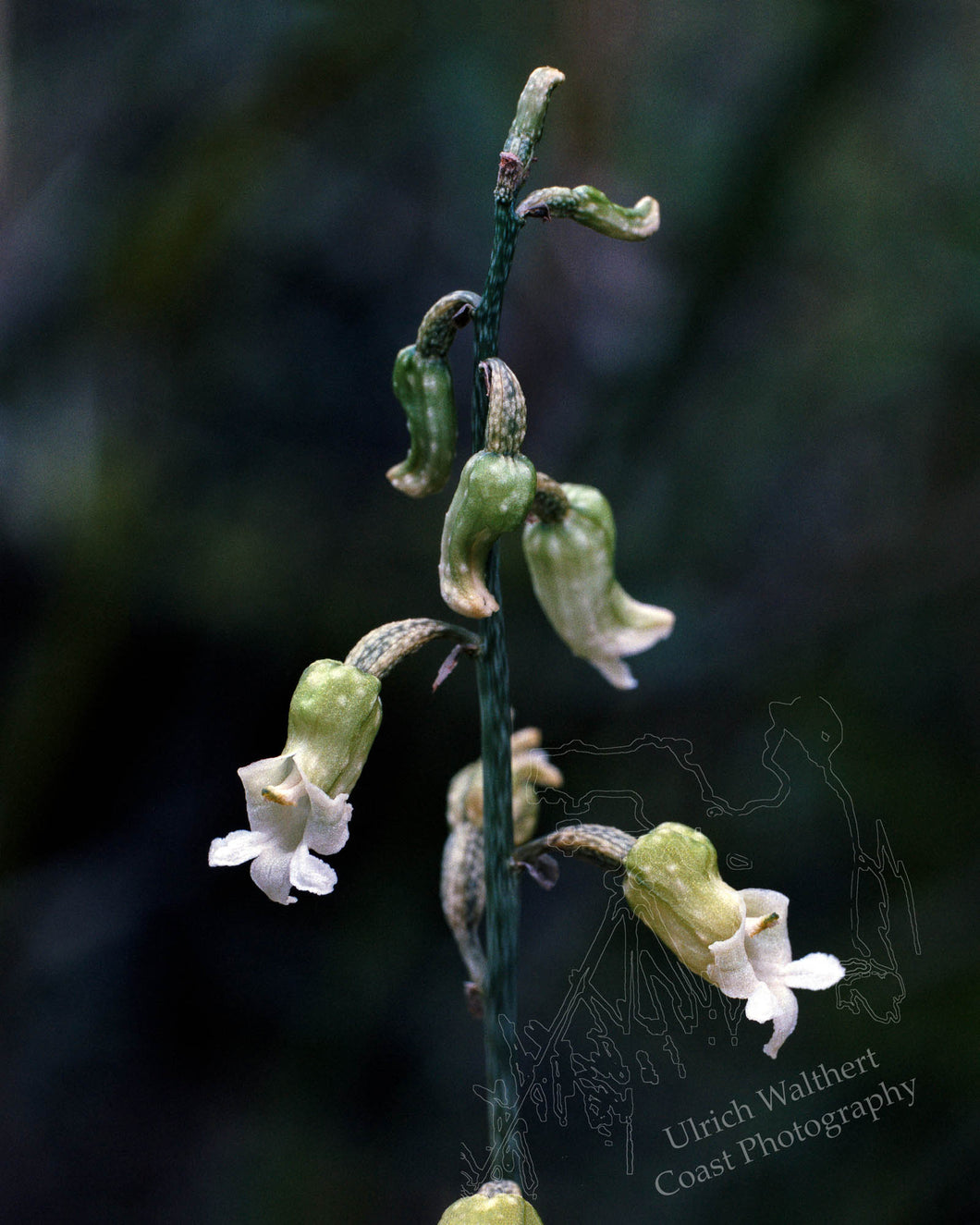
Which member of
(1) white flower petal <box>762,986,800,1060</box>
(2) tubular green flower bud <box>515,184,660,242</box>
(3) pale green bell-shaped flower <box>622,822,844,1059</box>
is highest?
(2) tubular green flower bud <box>515,184,660,242</box>

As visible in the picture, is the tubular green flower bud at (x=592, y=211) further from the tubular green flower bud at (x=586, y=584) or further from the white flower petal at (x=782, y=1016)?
the white flower petal at (x=782, y=1016)

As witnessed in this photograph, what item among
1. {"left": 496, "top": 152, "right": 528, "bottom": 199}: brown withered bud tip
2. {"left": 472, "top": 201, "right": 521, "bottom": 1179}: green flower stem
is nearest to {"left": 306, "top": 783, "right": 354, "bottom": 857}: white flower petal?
{"left": 472, "top": 201, "right": 521, "bottom": 1179}: green flower stem

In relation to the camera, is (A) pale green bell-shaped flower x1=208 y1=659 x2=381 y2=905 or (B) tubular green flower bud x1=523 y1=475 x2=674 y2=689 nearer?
(A) pale green bell-shaped flower x1=208 y1=659 x2=381 y2=905

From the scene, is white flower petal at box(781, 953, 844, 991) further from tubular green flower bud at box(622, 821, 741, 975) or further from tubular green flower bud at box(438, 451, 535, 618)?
tubular green flower bud at box(438, 451, 535, 618)

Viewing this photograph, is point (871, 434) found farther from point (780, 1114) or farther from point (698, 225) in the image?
point (780, 1114)

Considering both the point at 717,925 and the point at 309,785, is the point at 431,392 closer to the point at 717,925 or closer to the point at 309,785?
the point at 309,785
